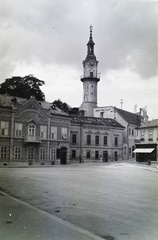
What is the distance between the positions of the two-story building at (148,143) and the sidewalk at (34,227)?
101 ft

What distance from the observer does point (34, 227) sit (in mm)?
6859

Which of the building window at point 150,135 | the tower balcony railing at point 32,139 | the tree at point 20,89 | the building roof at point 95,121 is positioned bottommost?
the tower balcony railing at point 32,139

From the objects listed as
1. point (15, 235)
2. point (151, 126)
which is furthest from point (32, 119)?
point (15, 235)

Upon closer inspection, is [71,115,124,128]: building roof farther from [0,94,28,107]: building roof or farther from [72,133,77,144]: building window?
[0,94,28,107]: building roof

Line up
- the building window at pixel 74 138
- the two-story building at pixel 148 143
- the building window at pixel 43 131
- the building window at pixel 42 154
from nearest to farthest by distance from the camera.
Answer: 1. the building window at pixel 42 154
2. the building window at pixel 43 131
3. the two-story building at pixel 148 143
4. the building window at pixel 74 138

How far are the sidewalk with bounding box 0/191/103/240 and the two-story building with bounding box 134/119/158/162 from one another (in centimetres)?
3083

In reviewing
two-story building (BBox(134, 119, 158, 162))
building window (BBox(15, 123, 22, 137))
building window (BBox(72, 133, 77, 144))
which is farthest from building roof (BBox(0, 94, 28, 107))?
two-story building (BBox(134, 119, 158, 162))

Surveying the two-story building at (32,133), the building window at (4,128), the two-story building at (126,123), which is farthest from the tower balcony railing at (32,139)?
the two-story building at (126,123)

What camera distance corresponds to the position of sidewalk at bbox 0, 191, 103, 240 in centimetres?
625

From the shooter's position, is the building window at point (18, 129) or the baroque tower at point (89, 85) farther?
the baroque tower at point (89, 85)

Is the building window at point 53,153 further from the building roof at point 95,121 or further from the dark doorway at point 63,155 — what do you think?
the building roof at point 95,121

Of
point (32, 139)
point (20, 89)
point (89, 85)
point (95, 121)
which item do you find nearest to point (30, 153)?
point (32, 139)

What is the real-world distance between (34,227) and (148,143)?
33.3 meters

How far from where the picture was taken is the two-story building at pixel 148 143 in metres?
37.8
